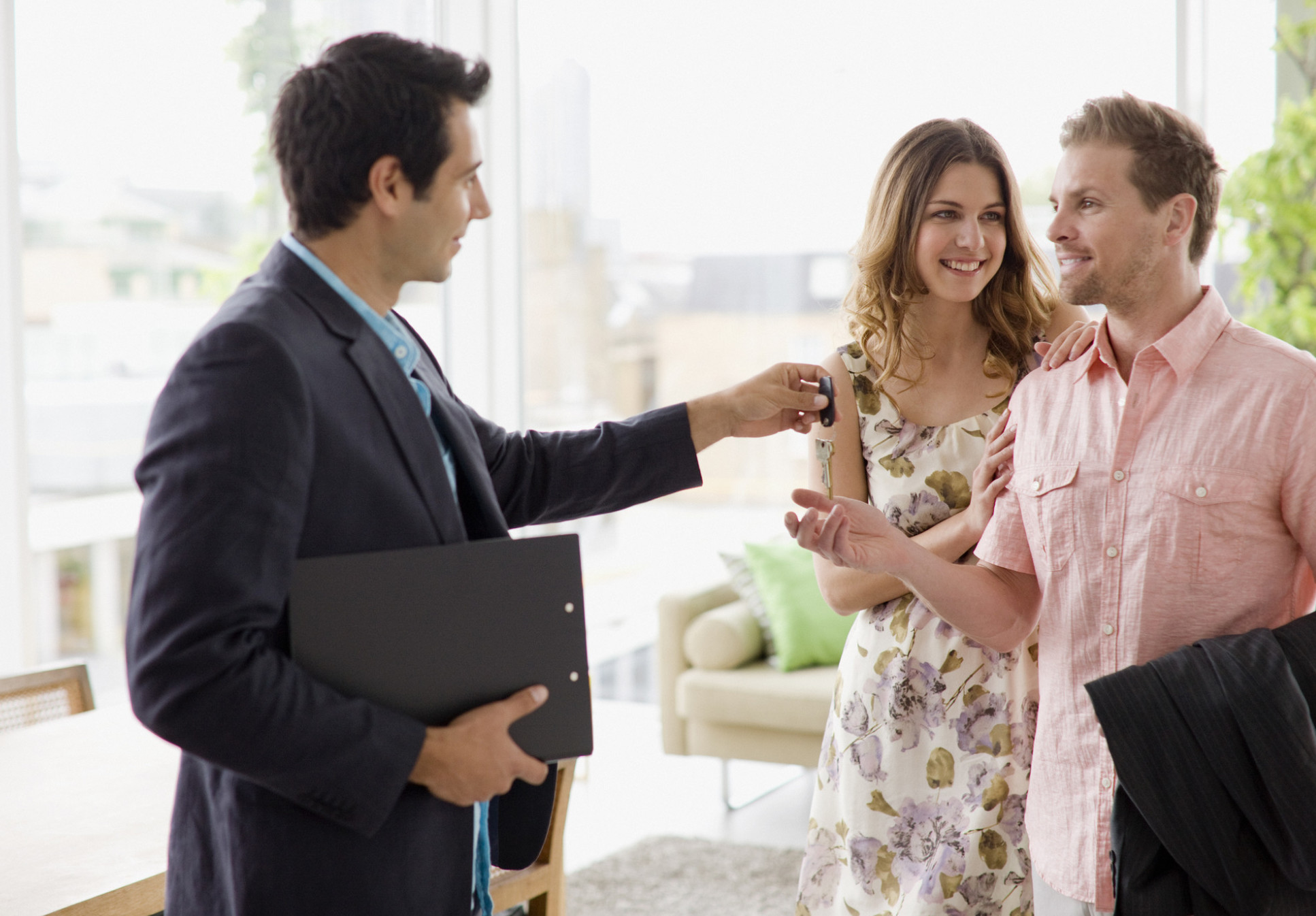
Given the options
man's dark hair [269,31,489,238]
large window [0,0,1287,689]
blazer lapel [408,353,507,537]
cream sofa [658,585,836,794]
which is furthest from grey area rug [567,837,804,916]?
man's dark hair [269,31,489,238]

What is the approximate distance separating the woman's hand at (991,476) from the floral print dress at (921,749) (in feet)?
0.31

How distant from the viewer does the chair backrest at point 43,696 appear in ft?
7.77

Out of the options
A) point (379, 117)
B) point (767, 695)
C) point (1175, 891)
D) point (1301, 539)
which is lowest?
point (767, 695)

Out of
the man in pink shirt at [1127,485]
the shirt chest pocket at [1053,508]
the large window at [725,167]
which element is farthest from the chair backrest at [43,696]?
the large window at [725,167]

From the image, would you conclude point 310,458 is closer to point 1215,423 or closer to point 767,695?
point 1215,423

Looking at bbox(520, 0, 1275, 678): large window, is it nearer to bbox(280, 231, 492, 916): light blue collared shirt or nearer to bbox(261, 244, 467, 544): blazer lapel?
bbox(280, 231, 492, 916): light blue collared shirt

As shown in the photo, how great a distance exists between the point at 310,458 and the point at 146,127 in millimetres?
3154

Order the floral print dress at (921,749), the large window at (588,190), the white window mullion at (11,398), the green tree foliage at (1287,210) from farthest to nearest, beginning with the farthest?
the green tree foliage at (1287,210) < the large window at (588,190) < the white window mullion at (11,398) < the floral print dress at (921,749)

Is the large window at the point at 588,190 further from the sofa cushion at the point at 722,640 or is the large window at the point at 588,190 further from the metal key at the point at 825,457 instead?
the metal key at the point at 825,457

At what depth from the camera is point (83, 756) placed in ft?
6.74

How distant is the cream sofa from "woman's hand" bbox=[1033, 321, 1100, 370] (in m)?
2.26

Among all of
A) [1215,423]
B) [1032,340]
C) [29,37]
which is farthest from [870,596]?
[29,37]

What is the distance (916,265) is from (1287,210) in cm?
251

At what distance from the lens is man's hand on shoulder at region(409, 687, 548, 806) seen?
1.22m
